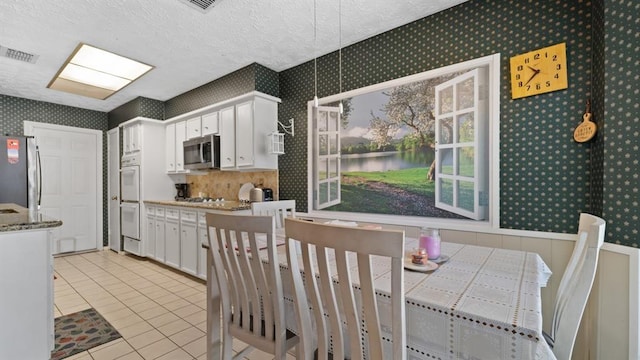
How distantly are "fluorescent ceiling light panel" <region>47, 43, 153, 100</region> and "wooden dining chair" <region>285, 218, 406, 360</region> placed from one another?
10.9ft

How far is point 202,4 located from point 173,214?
8.77ft

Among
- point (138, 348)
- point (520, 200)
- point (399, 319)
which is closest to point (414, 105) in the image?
point (520, 200)

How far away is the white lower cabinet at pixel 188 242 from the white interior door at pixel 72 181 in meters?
2.49

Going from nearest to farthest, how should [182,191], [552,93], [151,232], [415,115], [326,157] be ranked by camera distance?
1. [552,93]
2. [415,115]
3. [326,157]
4. [151,232]
5. [182,191]

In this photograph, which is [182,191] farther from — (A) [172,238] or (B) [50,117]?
(B) [50,117]

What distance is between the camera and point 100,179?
5.19 metres

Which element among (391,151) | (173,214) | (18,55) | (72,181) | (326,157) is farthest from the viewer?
(72,181)

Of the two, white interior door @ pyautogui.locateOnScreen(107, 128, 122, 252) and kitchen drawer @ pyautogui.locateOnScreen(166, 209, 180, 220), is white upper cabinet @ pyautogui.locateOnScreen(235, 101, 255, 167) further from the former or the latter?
white interior door @ pyautogui.locateOnScreen(107, 128, 122, 252)

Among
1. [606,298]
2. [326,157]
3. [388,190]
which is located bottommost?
[606,298]

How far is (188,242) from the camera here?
3570mm

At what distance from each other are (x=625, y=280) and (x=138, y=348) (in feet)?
10.0

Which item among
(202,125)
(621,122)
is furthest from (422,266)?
(202,125)

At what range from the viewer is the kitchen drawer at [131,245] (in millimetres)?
4422

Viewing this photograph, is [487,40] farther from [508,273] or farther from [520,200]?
[508,273]
